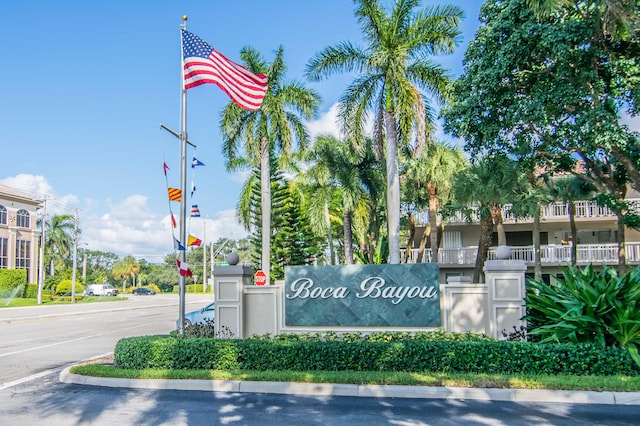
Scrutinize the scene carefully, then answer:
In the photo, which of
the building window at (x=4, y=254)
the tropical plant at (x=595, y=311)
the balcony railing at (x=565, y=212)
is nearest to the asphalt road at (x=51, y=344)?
the tropical plant at (x=595, y=311)

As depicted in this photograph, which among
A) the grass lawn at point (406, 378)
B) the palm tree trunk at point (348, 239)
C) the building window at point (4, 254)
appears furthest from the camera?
the building window at point (4, 254)

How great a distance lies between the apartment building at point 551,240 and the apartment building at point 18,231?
137 ft

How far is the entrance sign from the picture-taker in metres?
12.1

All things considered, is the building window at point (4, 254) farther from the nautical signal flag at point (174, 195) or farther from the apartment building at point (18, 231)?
the nautical signal flag at point (174, 195)

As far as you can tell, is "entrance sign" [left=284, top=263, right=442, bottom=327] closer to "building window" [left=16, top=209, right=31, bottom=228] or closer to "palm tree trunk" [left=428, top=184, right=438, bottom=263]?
"palm tree trunk" [left=428, top=184, right=438, bottom=263]

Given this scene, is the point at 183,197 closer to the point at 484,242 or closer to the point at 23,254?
the point at 484,242

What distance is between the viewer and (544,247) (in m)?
31.6

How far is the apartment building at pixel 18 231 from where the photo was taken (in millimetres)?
53531

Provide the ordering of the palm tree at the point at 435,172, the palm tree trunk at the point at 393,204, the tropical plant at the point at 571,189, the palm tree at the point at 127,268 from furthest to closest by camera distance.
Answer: the palm tree at the point at 127,268 → the palm tree at the point at 435,172 → the tropical plant at the point at 571,189 → the palm tree trunk at the point at 393,204

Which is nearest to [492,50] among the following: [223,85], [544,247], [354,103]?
[354,103]

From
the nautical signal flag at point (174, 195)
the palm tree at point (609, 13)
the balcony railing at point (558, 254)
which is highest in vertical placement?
the palm tree at point (609, 13)

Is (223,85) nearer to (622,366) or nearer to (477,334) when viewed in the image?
(477,334)

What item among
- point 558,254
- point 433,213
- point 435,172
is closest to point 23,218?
point 433,213

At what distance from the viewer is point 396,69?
731 inches
